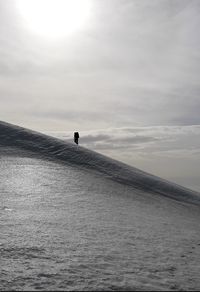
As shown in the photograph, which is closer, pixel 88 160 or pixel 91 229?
pixel 91 229

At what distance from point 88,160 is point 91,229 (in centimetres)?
1396

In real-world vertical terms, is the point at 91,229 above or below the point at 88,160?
below

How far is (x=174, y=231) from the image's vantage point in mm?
11703

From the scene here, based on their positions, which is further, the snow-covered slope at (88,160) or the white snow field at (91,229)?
the snow-covered slope at (88,160)

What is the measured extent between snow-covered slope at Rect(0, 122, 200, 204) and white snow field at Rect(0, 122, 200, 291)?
0.52 feet

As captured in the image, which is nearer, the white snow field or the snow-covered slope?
the white snow field

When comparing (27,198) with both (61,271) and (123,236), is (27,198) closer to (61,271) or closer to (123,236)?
(123,236)

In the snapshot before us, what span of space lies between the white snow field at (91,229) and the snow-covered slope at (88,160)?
0.52ft

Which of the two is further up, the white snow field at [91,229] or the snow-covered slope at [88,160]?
the snow-covered slope at [88,160]

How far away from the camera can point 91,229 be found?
1052cm

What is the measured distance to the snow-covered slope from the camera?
21625 mm

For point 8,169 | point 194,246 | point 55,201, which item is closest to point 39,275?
point 194,246

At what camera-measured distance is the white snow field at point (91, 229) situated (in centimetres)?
693

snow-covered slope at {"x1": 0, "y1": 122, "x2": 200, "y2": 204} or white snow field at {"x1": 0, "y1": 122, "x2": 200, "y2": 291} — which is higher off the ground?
snow-covered slope at {"x1": 0, "y1": 122, "x2": 200, "y2": 204}
